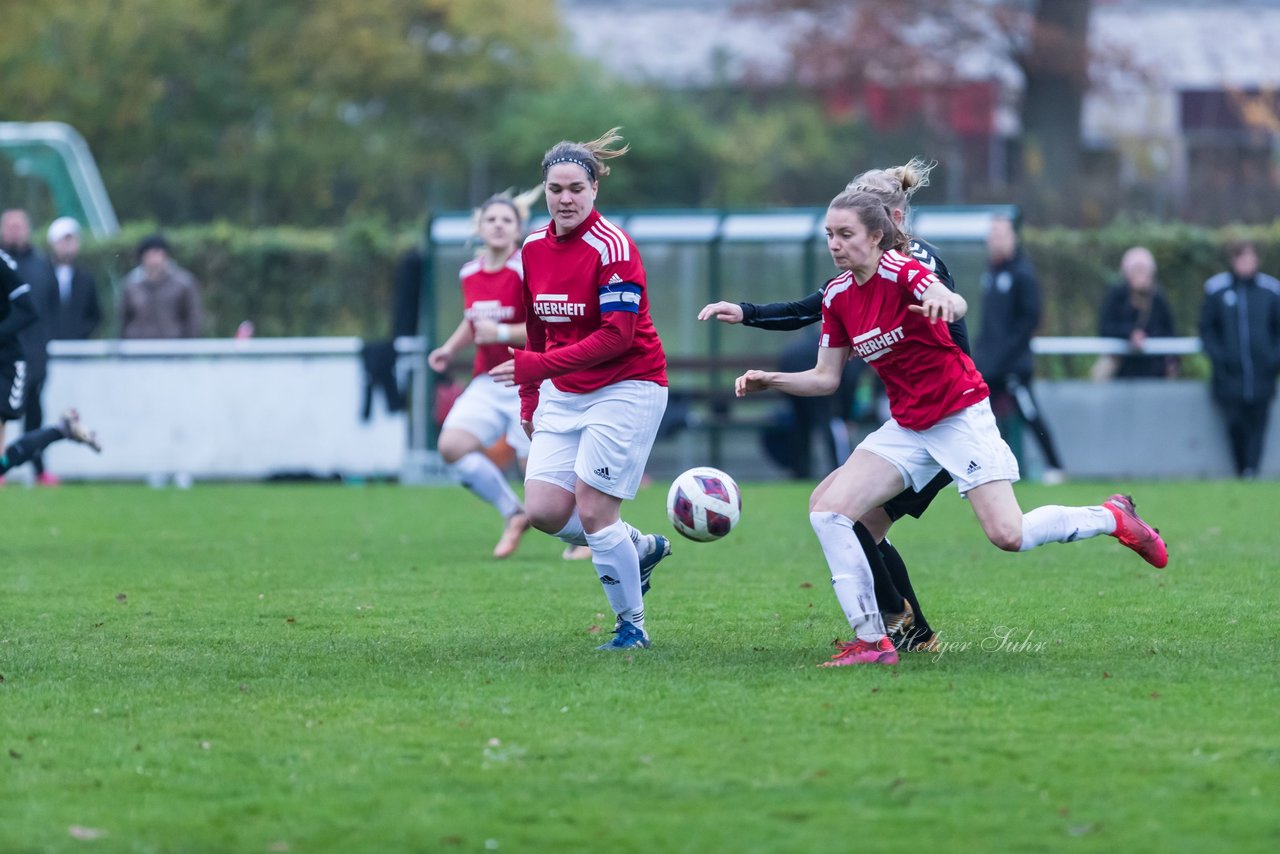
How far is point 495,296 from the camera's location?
11.2 m

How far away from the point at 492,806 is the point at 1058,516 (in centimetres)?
299

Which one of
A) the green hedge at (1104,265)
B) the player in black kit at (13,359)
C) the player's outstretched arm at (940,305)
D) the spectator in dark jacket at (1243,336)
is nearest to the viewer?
the player's outstretched arm at (940,305)

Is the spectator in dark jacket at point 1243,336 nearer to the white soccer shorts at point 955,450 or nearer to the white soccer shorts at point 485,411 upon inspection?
the white soccer shorts at point 485,411

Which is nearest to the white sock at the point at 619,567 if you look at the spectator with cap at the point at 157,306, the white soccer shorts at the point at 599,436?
the white soccer shorts at the point at 599,436

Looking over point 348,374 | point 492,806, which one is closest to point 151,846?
point 492,806

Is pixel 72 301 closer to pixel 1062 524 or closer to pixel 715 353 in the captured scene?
pixel 715 353

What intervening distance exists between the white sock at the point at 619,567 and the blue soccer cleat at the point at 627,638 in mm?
24

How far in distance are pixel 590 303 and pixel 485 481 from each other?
4.32m

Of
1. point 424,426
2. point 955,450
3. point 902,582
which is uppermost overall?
point 955,450

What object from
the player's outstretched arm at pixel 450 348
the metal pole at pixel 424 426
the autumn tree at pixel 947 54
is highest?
the autumn tree at pixel 947 54

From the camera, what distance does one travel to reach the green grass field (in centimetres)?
481

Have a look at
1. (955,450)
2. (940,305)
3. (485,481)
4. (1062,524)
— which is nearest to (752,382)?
(955,450)

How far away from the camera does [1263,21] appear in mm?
45531

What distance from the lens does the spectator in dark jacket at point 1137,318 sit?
17.9 metres
